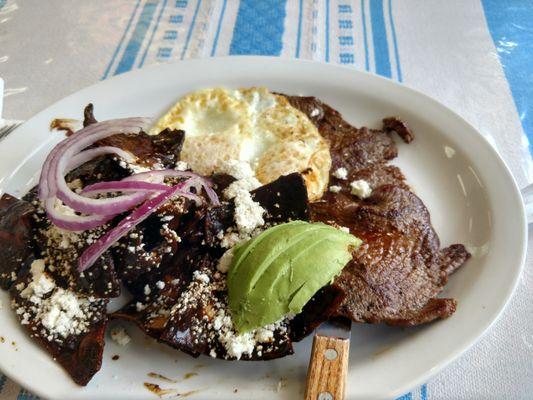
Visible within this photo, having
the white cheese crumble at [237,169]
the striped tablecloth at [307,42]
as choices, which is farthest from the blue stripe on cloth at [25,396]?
the striped tablecloth at [307,42]

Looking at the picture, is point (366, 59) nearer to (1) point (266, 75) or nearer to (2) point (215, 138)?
(1) point (266, 75)

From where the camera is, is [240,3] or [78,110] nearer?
[78,110]

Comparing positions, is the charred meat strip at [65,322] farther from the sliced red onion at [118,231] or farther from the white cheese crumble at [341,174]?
the white cheese crumble at [341,174]

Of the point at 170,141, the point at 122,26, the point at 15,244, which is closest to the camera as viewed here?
the point at 15,244

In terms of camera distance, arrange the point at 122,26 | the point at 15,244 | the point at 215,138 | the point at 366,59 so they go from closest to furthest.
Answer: the point at 15,244 → the point at 215,138 → the point at 366,59 → the point at 122,26

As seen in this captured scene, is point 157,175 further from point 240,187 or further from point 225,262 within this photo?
point 225,262

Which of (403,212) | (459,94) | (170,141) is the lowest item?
(459,94)

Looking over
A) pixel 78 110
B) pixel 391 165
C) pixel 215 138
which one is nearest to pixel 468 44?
pixel 391 165
